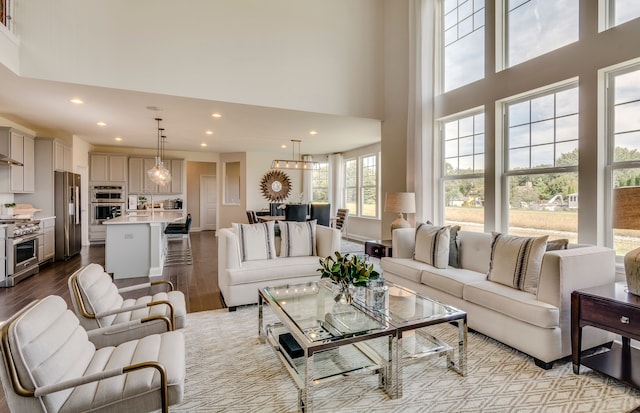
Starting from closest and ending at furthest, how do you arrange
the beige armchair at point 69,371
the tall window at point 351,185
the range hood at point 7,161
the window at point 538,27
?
the beige armchair at point 69,371 < the window at point 538,27 < the range hood at point 7,161 < the tall window at point 351,185

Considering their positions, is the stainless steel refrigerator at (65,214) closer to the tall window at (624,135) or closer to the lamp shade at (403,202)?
the lamp shade at (403,202)

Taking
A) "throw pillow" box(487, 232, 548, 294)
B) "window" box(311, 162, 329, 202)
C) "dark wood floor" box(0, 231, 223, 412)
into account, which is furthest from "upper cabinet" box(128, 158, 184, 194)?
"throw pillow" box(487, 232, 548, 294)

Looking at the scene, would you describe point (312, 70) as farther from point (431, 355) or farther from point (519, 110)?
point (431, 355)

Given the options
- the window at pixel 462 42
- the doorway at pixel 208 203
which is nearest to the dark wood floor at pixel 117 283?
the doorway at pixel 208 203

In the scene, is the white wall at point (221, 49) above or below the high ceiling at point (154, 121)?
above

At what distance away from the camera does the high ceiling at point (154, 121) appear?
4285 mm

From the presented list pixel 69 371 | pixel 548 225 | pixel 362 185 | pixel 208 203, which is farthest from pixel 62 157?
pixel 548 225

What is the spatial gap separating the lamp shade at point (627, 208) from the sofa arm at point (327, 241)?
2.67 meters

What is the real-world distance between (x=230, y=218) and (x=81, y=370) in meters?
8.65

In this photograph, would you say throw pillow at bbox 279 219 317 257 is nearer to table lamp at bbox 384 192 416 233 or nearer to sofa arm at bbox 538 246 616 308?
table lamp at bbox 384 192 416 233

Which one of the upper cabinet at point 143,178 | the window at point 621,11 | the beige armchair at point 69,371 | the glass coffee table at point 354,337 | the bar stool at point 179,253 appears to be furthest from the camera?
the upper cabinet at point 143,178

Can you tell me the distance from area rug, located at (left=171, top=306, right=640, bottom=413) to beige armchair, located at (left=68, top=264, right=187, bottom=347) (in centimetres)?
45

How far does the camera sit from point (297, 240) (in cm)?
430

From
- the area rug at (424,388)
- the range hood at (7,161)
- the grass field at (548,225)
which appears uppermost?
the range hood at (7,161)
